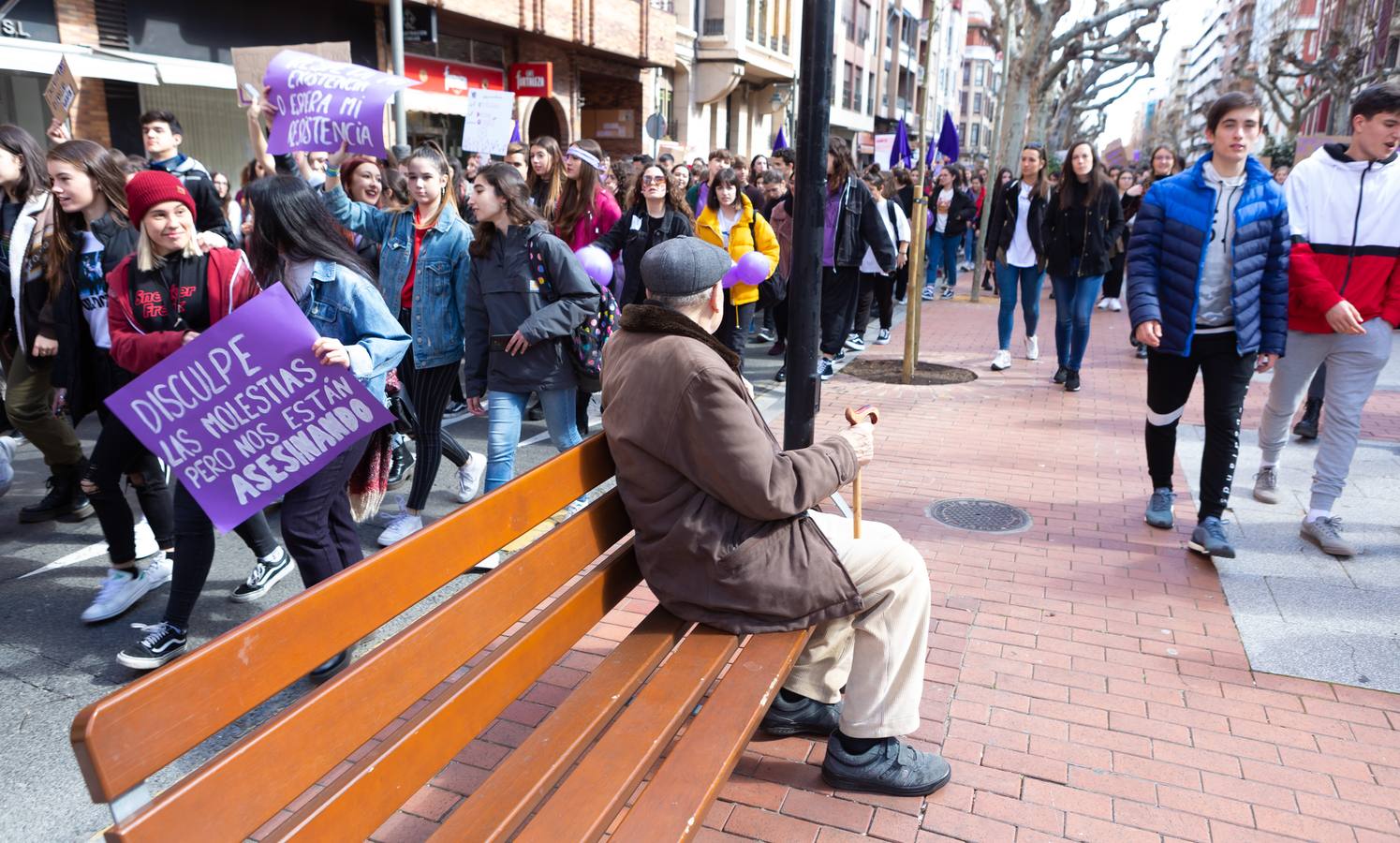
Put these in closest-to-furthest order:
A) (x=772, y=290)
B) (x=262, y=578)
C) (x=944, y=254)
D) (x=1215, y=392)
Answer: (x=262, y=578)
(x=1215, y=392)
(x=772, y=290)
(x=944, y=254)

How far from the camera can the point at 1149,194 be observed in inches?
178

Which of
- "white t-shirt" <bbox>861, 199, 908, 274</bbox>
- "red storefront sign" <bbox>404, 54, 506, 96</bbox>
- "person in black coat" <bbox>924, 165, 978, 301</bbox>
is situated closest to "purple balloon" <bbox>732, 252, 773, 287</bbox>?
"white t-shirt" <bbox>861, 199, 908, 274</bbox>

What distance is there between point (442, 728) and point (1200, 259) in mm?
3878

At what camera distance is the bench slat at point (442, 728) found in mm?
1620

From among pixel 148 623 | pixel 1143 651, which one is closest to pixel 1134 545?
pixel 1143 651

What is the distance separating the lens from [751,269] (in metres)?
7.36

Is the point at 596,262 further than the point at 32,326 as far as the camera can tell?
Yes

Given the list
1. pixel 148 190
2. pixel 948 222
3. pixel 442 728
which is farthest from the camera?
pixel 948 222

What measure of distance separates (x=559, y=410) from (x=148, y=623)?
1.94 meters

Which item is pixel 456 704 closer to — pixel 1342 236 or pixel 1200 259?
pixel 1200 259

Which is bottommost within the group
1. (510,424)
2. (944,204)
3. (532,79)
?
(510,424)

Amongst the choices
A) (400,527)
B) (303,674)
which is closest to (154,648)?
(400,527)

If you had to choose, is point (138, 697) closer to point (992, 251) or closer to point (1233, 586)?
point (1233, 586)

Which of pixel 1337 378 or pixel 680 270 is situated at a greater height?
pixel 680 270
